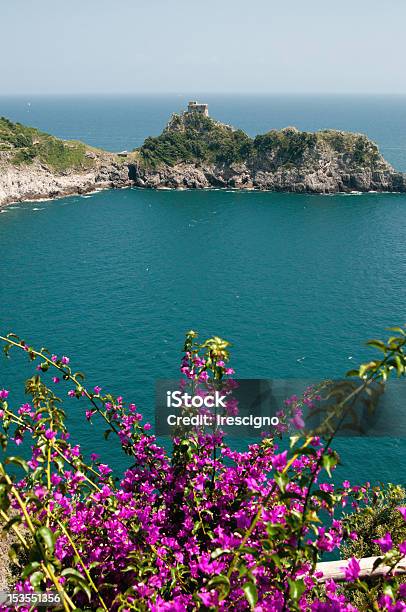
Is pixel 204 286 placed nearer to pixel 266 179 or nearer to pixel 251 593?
pixel 251 593

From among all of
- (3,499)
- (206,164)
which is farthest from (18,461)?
(206,164)

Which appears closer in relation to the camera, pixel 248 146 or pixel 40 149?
pixel 40 149

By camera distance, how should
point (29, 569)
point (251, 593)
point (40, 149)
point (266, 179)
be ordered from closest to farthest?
point (251, 593), point (29, 569), point (266, 179), point (40, 149)

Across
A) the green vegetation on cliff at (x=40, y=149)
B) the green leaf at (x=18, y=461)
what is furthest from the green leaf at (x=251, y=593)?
the green vegetation on cliff at (x=40, y=149)

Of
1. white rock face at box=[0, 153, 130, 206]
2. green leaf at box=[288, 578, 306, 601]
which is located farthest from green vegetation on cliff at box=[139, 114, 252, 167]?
green leaf at box=[288, 578, 306, 601]

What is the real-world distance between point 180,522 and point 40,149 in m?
146

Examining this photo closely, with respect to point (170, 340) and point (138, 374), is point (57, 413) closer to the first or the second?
point (138, 374)

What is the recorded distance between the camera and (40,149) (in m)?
142

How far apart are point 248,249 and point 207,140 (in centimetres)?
7402

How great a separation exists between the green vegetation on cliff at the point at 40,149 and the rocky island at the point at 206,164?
244mm

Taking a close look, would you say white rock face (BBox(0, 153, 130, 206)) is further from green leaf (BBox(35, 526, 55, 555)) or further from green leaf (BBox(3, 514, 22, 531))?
green leaf (BBox(35, 526, 55, 555))

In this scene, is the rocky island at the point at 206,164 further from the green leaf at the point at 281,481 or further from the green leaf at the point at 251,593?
the green leaf at the point at 251,593

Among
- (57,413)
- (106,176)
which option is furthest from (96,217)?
(57,413)

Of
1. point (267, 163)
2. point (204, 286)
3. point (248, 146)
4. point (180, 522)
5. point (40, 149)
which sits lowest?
point (204, 286)
